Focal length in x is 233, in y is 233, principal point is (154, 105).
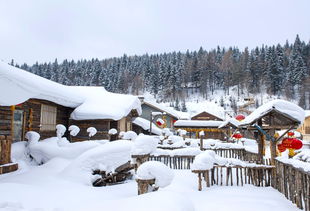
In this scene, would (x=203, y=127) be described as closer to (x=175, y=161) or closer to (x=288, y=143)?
(x=175, y=161)

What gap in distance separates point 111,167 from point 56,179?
6.48 feet

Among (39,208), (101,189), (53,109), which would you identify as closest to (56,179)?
(101,189)

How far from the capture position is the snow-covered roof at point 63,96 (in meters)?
7.91

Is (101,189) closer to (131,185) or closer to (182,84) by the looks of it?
(131,185)

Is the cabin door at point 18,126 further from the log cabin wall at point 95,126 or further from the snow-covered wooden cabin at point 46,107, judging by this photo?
the log cabin wall at point 95,126

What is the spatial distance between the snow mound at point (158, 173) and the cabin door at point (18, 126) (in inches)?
347

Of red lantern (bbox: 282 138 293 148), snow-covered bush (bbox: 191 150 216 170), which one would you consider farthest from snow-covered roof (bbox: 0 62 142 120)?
red lantern (bbox: 282 138 293 148)

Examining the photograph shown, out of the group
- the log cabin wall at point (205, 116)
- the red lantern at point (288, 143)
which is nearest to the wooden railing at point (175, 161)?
the red lantern at point (288, 143)

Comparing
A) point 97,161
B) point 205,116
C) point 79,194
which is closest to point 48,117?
point 97,161

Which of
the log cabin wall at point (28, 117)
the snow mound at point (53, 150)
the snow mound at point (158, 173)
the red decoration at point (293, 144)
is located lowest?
the snow mound at point (53, 150)

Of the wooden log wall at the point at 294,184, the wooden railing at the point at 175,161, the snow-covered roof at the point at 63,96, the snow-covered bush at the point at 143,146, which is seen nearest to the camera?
the wooden log wall at the point at 294,184

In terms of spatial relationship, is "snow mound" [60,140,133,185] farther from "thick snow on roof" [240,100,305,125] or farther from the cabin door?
"thick snow on roof" [240,100,305,125]

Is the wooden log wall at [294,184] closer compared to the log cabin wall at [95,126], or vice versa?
the wooden log wall at [294,184]

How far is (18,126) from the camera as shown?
11.1 metres
